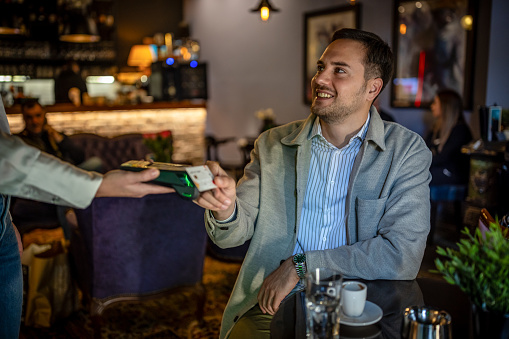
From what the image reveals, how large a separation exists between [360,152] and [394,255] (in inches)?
16.2

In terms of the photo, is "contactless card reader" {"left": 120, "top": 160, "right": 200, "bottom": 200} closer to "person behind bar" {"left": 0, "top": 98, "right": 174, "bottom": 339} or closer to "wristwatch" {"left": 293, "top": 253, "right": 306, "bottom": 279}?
"person behind bar" {"left": 0, "top": 98, "right": 174, "bottom": 339}

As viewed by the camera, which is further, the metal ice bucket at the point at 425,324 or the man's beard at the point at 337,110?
the man's beard at the point at 337,110

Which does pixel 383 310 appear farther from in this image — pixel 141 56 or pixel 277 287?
pixel 141 56

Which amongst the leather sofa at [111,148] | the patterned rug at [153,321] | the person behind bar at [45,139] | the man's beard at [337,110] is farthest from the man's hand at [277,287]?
the leather sofa at [111,148]

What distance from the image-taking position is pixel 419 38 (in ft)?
17.0

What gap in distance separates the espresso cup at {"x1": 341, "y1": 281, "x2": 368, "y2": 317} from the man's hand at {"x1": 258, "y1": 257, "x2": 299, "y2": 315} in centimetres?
37

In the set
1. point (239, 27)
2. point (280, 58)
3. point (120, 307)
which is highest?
point (239, 27)

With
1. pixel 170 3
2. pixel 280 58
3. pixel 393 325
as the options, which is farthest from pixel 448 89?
pixel 170 3

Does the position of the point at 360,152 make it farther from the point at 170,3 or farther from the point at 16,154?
the point at 170,3

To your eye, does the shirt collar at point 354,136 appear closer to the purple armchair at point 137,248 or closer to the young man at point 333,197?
the young man at point 333,197

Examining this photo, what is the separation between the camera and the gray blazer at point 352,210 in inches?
59.9

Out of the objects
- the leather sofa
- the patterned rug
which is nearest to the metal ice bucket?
the patterned rug

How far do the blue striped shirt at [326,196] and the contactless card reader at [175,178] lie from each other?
0.66 meters

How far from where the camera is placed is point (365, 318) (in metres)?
1.14
